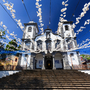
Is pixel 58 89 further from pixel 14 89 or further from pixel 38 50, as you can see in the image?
pixel 38 50

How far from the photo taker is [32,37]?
17266mm

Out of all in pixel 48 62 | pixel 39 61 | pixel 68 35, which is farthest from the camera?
pixel 68 35

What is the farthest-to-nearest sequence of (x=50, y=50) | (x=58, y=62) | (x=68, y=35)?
(x=68, y=35) < (x=58, y=62) < (x=50, y=50)

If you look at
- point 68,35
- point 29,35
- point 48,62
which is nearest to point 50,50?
point 48,62

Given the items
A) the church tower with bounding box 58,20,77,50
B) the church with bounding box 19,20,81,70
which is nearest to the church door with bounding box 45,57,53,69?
the church with bounding box 19,20,81,70

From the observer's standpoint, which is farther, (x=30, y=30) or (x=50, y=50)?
(x=30, y=30)

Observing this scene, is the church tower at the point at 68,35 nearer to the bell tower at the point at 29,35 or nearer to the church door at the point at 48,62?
the church door at the point at 48,62

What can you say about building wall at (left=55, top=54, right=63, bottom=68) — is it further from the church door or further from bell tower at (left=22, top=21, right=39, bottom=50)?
bell tower at (left=22, top=21, right=39, bottom=50)

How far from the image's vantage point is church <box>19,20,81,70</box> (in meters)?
14.1

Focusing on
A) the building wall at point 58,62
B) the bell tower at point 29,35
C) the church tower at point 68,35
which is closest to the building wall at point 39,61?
the bell tower at point 29,35

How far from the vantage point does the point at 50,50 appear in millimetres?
14773

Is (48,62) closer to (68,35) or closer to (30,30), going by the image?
(68,35)

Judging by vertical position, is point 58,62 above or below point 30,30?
below

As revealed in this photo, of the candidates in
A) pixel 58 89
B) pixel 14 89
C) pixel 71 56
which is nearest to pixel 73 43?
pixel 71 56
